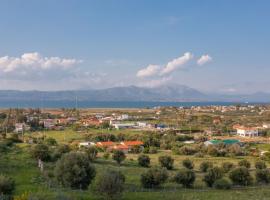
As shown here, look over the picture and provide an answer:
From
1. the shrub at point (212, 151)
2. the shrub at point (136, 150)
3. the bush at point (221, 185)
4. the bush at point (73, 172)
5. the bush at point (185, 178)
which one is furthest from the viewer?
the shrub at point (136, 150)

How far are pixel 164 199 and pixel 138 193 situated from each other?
378cm

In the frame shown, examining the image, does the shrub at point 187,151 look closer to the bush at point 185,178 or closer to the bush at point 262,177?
the bush at point 262,177

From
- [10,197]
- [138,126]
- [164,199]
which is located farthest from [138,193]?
[138,126]

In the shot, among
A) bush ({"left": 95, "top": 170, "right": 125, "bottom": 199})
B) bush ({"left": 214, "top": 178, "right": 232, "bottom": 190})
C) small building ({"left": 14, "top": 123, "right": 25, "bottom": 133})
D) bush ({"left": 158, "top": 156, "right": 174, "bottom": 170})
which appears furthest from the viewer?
small building ({"left": 14, "top": 123, "right": 25, "bottom": 133})

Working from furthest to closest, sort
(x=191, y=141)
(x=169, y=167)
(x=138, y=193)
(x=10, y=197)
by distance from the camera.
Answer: (x=191, y=141)
(x=169, y=167)
(x=138, y=193)
(x=10, y=197)

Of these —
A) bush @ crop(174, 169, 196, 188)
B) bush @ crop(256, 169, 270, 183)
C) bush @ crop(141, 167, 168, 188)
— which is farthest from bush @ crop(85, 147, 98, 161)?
bush @ crop(256, 169, 270, 183)

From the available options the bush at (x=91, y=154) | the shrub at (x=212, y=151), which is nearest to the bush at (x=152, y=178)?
the bush at (x=91, y=154)

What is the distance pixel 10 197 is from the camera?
1165 inches

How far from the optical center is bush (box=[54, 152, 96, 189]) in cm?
3712

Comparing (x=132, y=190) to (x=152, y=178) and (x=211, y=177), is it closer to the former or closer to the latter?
(x=152, y=178)

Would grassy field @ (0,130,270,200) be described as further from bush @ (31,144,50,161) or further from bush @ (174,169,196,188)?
bush @ (31,144,50,161)

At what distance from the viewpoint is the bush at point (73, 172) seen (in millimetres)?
37125

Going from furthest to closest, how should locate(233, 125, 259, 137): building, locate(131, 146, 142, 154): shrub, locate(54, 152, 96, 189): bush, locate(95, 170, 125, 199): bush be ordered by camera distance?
locate(233, 125, 259, 137): building < locate(131, 146, 142, 154): shrub < locate(54, 152, 96, 189): bush < locate(95, 170, 125, 199): bush

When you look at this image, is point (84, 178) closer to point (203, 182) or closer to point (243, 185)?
point (203, 182)
